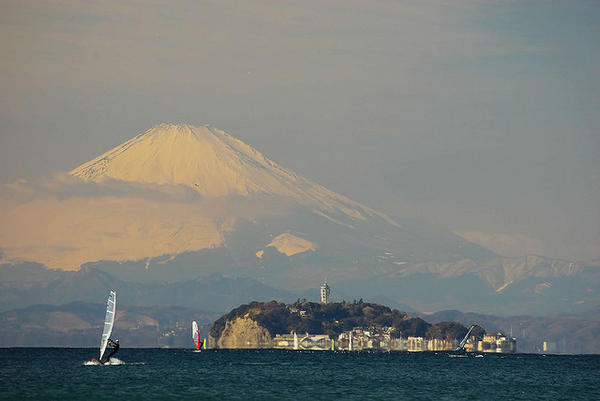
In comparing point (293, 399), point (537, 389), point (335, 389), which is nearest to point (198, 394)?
point (293, 399)

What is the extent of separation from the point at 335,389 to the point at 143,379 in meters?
31.5

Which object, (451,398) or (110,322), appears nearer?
(451,398)

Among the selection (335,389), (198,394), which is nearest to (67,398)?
(198,394)

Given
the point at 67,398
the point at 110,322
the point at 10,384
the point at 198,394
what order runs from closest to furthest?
the point at 67,398 → the point at 198,394 → the point at 10,384 → the point at 110,322

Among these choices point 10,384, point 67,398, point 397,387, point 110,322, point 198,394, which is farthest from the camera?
point 110,322

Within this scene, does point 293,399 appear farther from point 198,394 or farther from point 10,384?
point 10,384

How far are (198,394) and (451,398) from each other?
3407 cm

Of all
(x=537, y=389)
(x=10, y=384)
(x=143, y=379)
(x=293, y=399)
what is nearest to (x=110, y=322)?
(x=143, y=379)

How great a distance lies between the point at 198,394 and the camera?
488ft

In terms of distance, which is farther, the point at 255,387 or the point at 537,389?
the point at 537,389

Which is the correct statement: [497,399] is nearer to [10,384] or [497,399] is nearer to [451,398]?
[451,398]

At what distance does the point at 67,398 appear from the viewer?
447ft

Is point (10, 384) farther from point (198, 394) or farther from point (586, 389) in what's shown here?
point (586, 389)

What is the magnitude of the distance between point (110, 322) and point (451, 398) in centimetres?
6607
